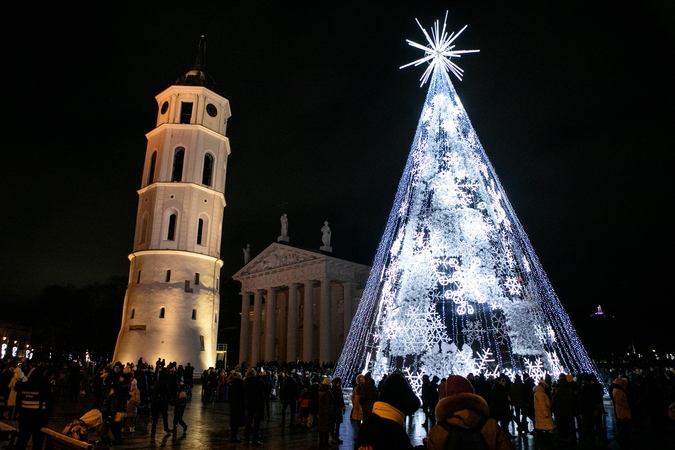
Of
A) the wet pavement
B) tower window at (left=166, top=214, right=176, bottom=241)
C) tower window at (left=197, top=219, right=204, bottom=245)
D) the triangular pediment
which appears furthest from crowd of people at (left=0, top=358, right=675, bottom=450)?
the triangular pediment

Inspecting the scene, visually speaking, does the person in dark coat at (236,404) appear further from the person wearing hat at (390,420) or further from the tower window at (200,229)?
the tower window at (200,229)

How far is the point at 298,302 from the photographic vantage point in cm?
4975

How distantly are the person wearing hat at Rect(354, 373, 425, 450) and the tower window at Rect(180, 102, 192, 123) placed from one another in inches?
1424

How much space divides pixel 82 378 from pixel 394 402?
25168mm

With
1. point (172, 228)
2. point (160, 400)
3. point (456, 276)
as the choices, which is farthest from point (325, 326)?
point (160, 400)

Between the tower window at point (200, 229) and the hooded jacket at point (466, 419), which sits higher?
the tower window at point (200, 229)

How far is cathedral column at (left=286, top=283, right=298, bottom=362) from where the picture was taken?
4611cm

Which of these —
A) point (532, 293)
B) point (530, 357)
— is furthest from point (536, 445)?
point (532, 293)

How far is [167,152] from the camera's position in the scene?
3538 cm

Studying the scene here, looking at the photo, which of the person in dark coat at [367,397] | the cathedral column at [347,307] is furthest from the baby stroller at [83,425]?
the cathedral column at [347,307]

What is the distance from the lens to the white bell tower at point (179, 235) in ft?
105

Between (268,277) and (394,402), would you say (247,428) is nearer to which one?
(394,402)

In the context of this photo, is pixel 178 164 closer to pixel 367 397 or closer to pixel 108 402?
pixel 108 402

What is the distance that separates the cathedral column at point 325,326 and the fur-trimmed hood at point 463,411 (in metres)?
40.5
